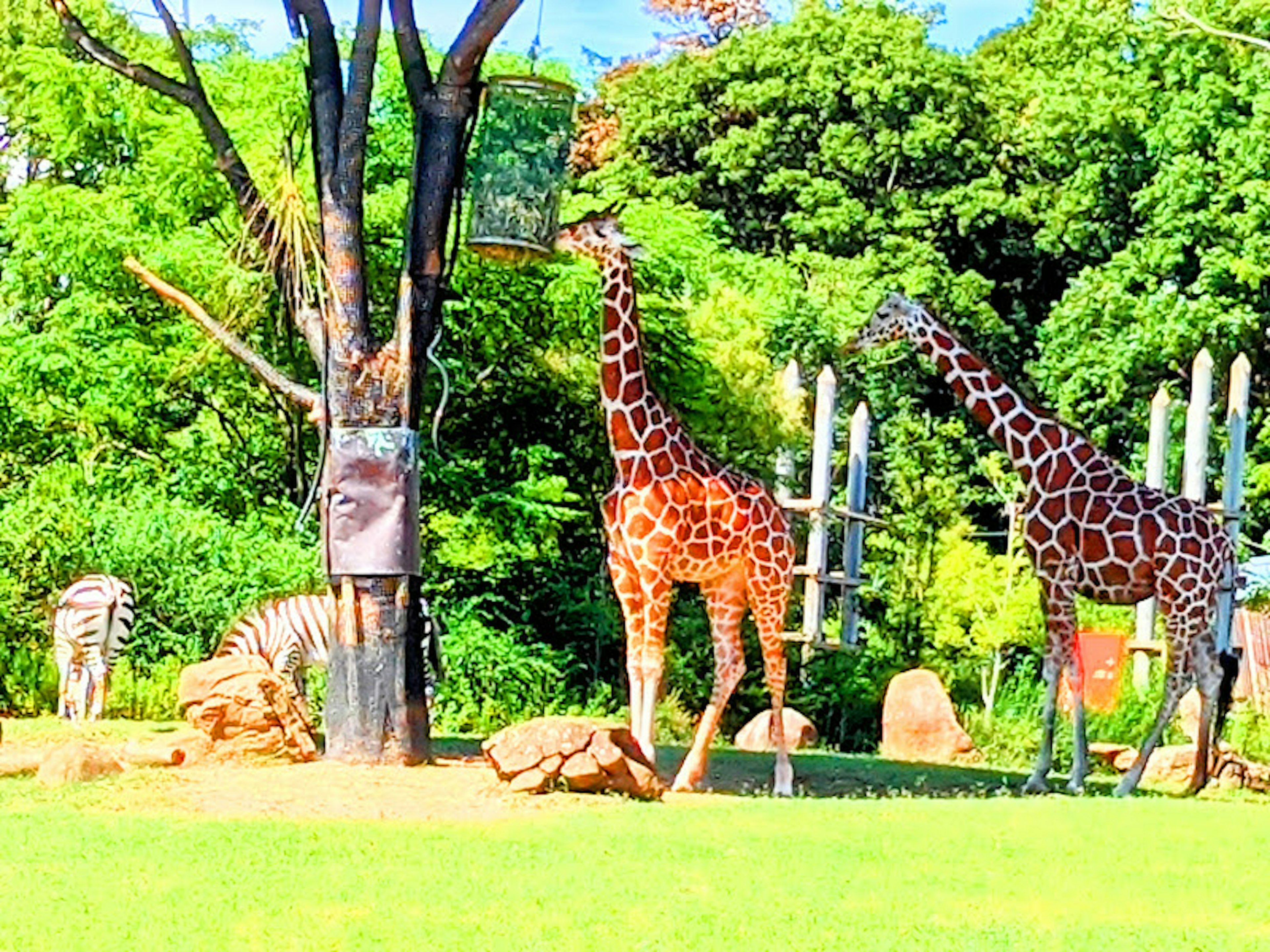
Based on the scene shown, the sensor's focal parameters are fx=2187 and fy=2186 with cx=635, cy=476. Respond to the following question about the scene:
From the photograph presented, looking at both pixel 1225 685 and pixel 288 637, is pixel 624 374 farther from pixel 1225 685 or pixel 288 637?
pixel 1225 685

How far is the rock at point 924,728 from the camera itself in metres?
17.5

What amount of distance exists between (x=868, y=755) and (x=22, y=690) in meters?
6.81

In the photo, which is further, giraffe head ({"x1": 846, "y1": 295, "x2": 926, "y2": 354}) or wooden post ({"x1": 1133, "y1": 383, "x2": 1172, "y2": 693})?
wooden post ({"x1": 1133, "y1": 383, "x2": 1172, "y2": 693})

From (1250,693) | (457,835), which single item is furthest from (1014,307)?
(457,835)

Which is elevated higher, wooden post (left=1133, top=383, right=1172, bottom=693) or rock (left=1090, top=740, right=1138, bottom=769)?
wooden post (left=1133, top=383, right=1172, bottom=693)

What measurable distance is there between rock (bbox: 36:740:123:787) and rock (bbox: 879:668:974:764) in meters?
7.47

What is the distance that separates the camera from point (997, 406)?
14.2 metres

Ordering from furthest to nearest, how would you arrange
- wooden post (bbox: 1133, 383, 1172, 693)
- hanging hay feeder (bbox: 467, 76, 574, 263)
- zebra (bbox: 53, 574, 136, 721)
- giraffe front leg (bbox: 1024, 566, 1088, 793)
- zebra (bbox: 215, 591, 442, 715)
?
wooden post (bbox: 1133, 383, 1172, 693) < zebra (bbox: 53, 574, 136, 721) < zebra (bbox: 215, 591, 442, 715) < giraffe front leg (bbox: 1024, 566, 1088, 793) < hanging hay feeder (bbox: 467, 76, 574, 263)

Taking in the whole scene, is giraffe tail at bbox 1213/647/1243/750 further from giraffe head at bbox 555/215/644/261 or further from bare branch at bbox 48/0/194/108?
bare branch at bbox 48/0/194/108

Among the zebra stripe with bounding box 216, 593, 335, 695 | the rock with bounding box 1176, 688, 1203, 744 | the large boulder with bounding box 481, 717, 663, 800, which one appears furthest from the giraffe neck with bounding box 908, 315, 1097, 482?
the zebra stripe with bounding box 216, 593, 335, 695

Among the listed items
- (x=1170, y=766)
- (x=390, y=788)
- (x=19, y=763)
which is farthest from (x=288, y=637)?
(x=1170, y=766)

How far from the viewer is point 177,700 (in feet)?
54.2

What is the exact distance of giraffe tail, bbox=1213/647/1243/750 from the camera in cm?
1472

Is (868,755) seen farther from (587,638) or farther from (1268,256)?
(1268,256)
